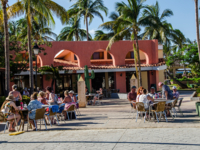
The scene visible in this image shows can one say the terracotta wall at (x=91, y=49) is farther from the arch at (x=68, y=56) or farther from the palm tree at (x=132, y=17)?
the arch at (x=68, y=56)

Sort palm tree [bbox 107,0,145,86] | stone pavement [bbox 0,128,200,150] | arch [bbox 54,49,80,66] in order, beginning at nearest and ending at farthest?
stone pavement [bbox 0,128,200,150] → palm tree [bbox 107,0,145,86] → arch [bbox 54,49,80,66]

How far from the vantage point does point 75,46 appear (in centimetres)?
2211

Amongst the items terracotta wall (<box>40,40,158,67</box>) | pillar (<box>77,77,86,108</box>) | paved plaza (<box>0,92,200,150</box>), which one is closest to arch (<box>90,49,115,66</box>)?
terracotta wall (<box>40,40,158,67</box>)

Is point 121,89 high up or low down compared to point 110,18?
down

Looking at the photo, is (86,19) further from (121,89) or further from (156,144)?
(156,144)

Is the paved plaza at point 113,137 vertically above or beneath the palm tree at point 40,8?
beneath

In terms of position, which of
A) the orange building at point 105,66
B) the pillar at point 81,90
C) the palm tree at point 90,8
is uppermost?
the palm tree at point 90,8

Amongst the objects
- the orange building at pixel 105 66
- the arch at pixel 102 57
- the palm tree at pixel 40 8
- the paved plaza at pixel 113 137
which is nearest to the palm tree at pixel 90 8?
the arch at pixel 102 57

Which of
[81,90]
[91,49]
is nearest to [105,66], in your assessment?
[91,49]

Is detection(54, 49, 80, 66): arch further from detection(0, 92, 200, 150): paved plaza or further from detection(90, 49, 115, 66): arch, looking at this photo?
detection(0, 92, 200, 150): paved plaza

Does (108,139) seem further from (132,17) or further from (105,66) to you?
(105,66)

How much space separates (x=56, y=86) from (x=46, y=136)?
54.3 ft

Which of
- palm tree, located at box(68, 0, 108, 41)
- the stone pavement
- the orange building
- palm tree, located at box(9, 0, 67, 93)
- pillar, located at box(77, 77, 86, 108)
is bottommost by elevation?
the stone pavement

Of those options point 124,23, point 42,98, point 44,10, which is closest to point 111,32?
point 124,23
